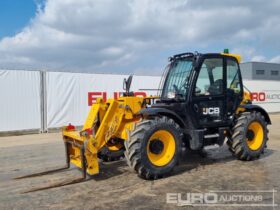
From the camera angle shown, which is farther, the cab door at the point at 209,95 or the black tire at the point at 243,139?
the black tire at the point at 243,139

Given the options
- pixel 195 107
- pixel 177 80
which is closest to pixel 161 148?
pixel 195 107

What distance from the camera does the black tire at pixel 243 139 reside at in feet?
24.7

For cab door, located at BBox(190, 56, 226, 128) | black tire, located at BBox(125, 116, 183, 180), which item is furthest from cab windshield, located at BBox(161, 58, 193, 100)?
black tire, located at BBox(125, 116, 183, 180)

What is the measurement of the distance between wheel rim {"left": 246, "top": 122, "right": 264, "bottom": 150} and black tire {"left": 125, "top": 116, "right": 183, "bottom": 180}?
2277mm

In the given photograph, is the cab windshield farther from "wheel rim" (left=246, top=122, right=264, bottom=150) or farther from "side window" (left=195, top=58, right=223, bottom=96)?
"wheel rim" (left=246, top=122, right=264, bottom=150)

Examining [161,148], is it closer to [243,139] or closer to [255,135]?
[243,139]

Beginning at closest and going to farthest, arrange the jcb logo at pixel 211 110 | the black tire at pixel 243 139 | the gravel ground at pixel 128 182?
the gravel ground at pixel 128 182 < the jcb logo at pixel 211 110 < the black tire at pixel 243 139

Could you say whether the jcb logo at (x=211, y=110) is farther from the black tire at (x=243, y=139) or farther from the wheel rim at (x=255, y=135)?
the wheel rim at (x=255, y=135)

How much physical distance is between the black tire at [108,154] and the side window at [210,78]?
84.3 inches

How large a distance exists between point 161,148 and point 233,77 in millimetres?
2567

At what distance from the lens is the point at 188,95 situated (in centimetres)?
702

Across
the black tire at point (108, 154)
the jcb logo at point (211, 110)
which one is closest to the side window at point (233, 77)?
the jcb logo at point (211, 110)

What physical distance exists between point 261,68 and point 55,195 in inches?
1629

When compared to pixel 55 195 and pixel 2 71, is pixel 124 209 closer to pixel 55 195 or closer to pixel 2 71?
pixel 55 195
